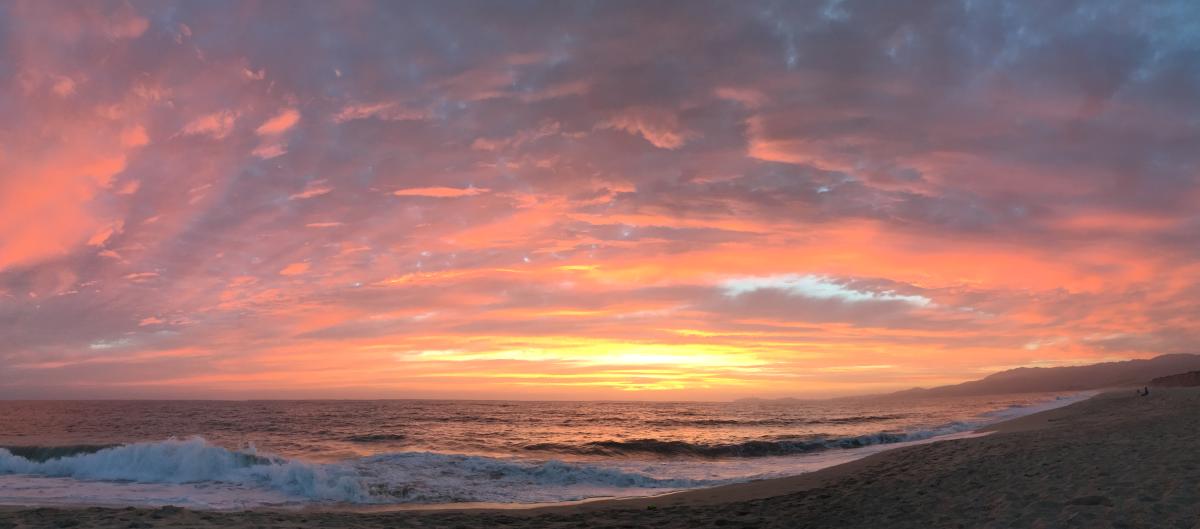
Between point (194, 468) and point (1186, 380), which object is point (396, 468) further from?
point (1186, 380)

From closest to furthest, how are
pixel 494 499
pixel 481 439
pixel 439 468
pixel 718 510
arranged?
pixel 718 510, pixel 494 499, pixel 439 468, pixel 481 439

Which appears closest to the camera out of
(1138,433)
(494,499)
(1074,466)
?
(1074,466)

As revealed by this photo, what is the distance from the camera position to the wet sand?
32.3 ft

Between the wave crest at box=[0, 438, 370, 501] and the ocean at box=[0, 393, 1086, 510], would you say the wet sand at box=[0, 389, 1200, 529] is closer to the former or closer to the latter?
the ocean at box=[0, 393, 1086, 510]

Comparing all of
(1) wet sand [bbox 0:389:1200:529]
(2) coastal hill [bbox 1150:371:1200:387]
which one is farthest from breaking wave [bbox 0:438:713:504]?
(2) coastal hill [bbox 1150:371:1200:387]

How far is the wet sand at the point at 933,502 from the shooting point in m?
9.86

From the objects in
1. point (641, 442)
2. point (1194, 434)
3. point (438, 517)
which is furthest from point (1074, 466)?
point (641, 442)

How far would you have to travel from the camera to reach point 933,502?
12016 mm

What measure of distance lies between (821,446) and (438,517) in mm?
27125

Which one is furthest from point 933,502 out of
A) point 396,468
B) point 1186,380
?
point 1186,380

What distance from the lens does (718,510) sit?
47.1 feet

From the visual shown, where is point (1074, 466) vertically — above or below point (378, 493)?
above

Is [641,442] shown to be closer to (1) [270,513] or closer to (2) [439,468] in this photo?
(2) [439,468]

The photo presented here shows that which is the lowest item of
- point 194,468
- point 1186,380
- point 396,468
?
point 396,468
